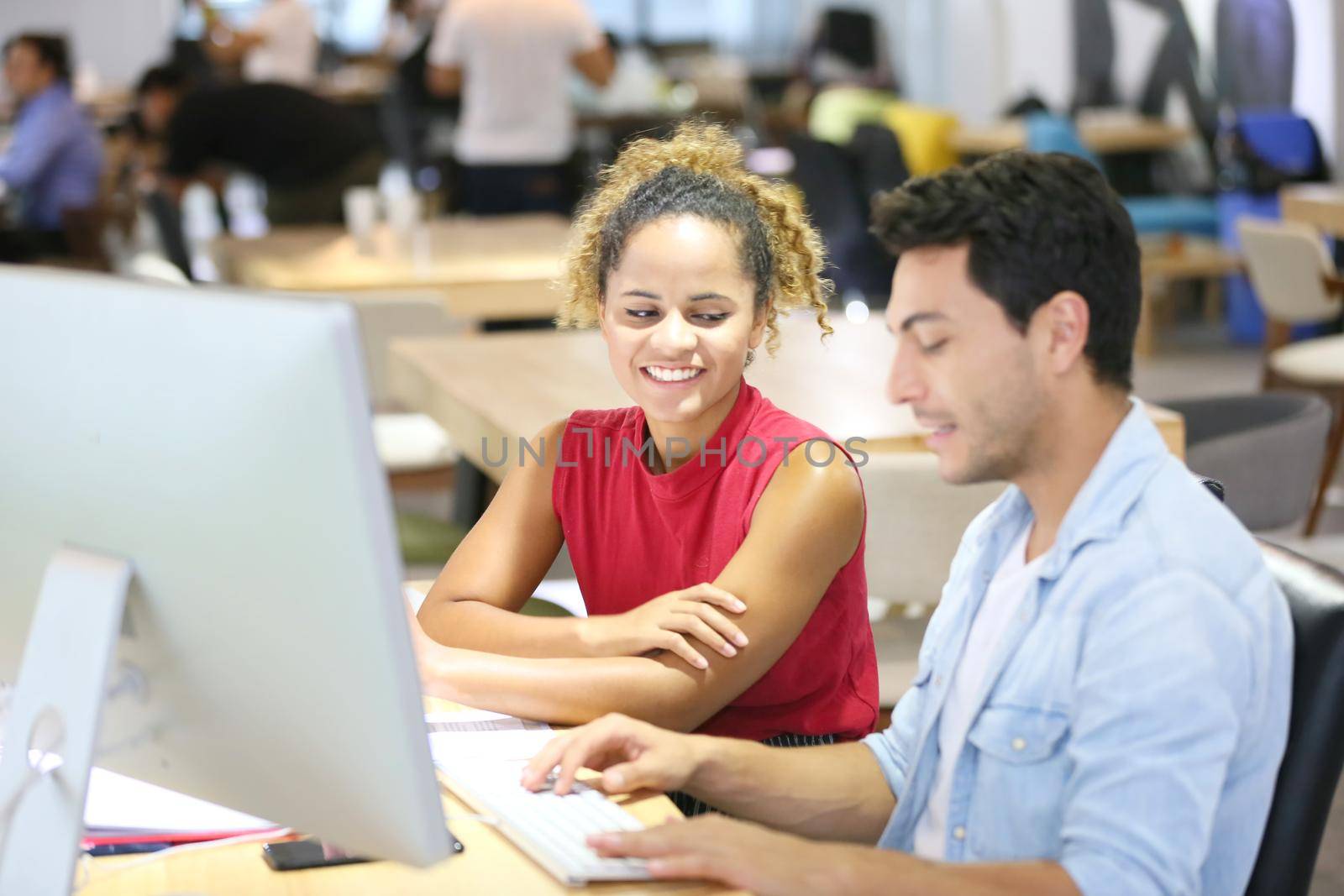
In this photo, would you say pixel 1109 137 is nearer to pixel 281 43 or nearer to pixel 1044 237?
pixel 281 43

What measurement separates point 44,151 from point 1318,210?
17.3ft

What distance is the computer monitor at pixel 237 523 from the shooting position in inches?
35.3

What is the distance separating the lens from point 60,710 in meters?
1.03

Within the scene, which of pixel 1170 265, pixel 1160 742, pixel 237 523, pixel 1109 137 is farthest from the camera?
pixel 1109 137

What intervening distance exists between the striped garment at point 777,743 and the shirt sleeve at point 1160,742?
0.58 metres

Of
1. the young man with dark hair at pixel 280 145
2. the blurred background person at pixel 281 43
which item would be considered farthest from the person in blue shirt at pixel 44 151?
the blurred background person at pixel 281 43

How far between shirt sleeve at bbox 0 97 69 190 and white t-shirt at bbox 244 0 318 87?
2716 millimetres

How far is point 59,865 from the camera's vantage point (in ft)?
3.38

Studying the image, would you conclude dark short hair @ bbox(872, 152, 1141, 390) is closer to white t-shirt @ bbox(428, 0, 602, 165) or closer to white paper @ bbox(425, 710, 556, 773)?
white paper @ bbox(425, 710, 556, 773)

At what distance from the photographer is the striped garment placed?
1.66 metres

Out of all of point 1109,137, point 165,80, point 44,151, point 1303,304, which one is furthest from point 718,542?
point 165,80

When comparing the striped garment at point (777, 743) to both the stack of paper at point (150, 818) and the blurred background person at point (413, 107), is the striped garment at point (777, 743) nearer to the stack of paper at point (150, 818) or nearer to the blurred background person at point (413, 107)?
the stack of paper at point (150, 818)

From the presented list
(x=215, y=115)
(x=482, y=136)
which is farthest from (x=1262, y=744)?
(x=215, y=115)

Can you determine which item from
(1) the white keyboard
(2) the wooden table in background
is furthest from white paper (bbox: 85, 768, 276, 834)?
(2) the wooden table in background
